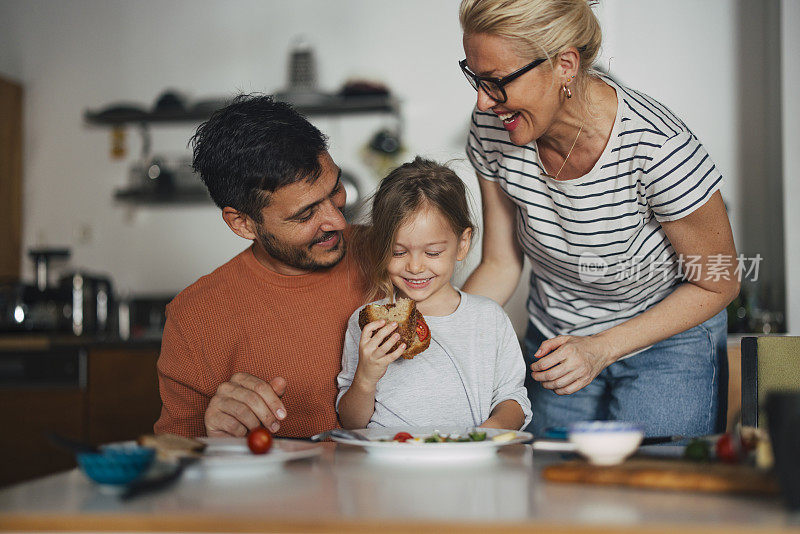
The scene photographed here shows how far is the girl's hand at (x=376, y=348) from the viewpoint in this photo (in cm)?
149

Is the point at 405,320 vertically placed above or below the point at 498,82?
below

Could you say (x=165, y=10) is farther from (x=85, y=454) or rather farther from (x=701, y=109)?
(x=85, y=454)

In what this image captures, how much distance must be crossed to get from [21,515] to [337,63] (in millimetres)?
3587

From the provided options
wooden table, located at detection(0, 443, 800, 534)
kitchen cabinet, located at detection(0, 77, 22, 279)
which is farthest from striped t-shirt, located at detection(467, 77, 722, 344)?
kitchen cabinet, located at detection(0, 77, 22, 279)

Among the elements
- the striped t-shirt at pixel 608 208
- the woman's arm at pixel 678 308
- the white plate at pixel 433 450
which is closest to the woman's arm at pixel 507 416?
the woman's arm at pixel 678 308

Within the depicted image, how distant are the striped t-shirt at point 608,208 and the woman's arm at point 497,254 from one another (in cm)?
6

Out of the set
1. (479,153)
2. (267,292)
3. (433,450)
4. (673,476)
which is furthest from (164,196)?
(673,476)

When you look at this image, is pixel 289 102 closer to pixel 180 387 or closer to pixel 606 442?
pixel 180 387

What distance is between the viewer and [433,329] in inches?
72.4

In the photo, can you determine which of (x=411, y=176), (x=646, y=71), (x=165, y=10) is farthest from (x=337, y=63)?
(x=411, y=176)

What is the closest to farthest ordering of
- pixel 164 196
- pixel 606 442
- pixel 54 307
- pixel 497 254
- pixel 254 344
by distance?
1. pixel 606 442
2. pixel 254 344
3. pixel 497 254
4. pixel 54 307
5. pixel 164 196

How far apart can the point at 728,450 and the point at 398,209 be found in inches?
39.2

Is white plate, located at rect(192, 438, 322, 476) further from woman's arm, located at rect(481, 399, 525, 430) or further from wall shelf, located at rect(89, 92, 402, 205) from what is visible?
wall shelf, located at rect(89, 92, 402, 205)

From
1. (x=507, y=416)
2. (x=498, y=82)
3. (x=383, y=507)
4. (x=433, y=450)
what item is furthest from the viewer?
(x=507, y=416)
